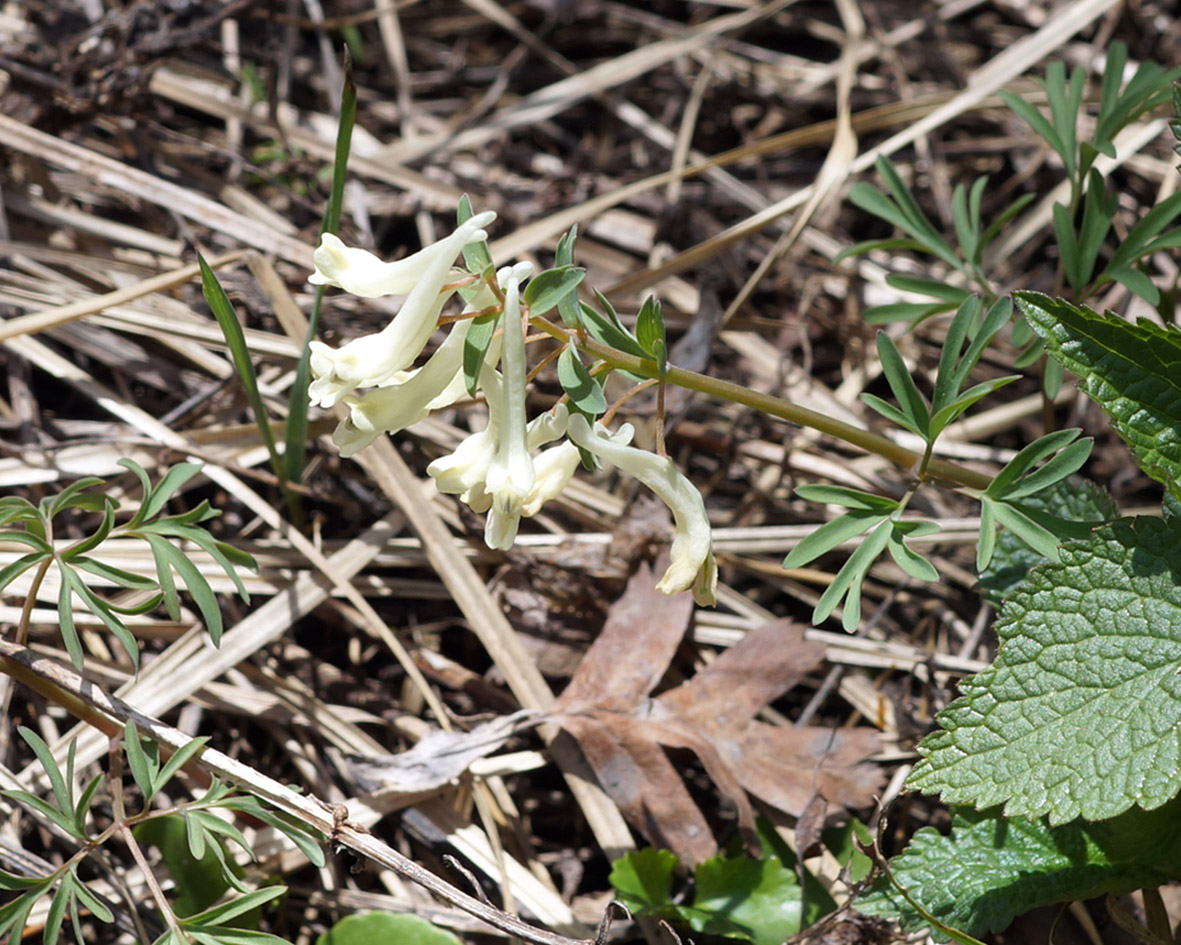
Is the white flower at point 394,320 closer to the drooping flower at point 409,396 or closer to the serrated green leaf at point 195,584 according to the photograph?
the drooping flower at point 409,396

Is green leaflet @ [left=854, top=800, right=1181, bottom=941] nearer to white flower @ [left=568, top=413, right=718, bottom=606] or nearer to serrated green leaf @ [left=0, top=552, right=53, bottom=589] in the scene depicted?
white flower @ [left=568, top=413, right=718, bottom=606]

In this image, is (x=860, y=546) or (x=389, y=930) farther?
(x=389, y=930)

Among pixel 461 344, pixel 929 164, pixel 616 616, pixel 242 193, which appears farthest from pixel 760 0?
pixel 461 344

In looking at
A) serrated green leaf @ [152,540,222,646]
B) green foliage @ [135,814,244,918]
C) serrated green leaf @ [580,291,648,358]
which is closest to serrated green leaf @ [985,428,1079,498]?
serrated green leaf @ [580,291,648,358]

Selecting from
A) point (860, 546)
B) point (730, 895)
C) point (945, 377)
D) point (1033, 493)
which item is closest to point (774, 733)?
point (730, 895)

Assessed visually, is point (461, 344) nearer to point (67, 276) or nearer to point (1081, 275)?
point (1081, 275)

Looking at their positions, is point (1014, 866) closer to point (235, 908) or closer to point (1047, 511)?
point (1047, 511)

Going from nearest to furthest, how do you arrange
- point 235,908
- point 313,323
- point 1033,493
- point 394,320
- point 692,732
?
1. point 394,320
2. point 235,908
3. point 1033,493
4. point 313,323
5. point 692,732
